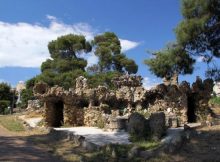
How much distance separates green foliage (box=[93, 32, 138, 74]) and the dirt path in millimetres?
37366

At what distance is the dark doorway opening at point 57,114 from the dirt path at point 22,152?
1260 cm

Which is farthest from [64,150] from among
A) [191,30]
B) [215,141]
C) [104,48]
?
[104,48]

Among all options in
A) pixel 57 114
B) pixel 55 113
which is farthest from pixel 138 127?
pixel 57 114

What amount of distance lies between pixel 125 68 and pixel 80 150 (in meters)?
39.7

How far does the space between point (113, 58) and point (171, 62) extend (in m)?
31.1

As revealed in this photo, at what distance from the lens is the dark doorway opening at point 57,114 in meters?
29.3

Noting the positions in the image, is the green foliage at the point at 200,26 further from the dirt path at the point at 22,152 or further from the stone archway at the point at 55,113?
the stone archway at the point at 55,113

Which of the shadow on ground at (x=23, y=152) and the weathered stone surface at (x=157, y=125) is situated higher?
the weathered stone surface at (x=157, y=125)

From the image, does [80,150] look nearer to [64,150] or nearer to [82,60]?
[64,150]

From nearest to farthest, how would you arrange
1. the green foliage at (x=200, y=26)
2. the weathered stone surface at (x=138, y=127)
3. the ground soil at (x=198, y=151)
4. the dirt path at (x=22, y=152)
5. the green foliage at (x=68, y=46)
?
the ground soil at (x=198, y=151), the dirt path at (x=22, y=152), the weathered stone surface at (x=138, y=127), the green foliage at (x=200, y=26), the green foliage at (x=68, y=46)

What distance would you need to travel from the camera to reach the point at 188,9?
21312 mm

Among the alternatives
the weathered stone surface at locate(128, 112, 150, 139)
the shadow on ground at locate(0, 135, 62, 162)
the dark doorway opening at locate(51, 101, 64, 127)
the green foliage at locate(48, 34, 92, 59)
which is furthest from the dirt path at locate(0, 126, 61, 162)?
the green foliage at locate(48, 34, 92, 59)

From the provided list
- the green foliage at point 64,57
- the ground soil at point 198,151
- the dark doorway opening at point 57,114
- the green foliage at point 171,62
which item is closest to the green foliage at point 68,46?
the green foliage at point 64,57

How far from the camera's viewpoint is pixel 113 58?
53625mm
